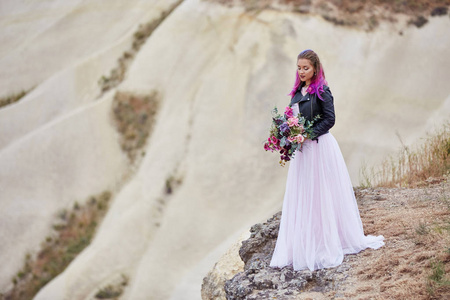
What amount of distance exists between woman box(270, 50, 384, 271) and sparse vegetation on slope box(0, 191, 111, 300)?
44.6 ft

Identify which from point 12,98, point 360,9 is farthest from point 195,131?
point 12,98

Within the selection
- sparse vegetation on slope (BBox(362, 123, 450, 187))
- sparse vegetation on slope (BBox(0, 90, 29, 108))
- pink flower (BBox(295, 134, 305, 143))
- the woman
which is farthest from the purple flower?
sparse vegetation on slope (BBox(0, 90, 29, 108))

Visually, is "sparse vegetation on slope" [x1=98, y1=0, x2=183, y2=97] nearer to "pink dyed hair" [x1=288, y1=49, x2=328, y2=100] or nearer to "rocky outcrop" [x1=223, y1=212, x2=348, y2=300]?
"rocky outcrop" [x1=223, y1=212, x2=348, y2=300]

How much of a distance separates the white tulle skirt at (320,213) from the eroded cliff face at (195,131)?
37.8 feet

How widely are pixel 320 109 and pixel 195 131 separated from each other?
13.6 metres

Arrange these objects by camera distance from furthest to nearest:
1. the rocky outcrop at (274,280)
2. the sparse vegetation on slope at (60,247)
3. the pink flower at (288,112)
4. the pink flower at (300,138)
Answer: the sparse vegetation on slope at (60,247) < the pink flower at (288,112) < the pink flower at (300,138) < the rocky outcrop at (274,280)

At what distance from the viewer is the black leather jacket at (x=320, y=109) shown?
4.49 meters

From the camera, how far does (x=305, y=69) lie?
4.50 metres

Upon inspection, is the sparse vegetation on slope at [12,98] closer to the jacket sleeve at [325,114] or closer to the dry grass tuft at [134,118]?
the dry grass tuft at [134,118]

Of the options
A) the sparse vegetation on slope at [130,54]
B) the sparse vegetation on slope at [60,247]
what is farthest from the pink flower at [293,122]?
the sparse vegetation on slope at [130,54]

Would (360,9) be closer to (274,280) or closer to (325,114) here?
(325,114)

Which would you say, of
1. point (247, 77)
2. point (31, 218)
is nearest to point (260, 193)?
point (247, 77)

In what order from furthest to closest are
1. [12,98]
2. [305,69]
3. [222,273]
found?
[12,98] → [222,273] → [305,69]

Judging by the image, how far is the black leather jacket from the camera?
4492 millimetres
